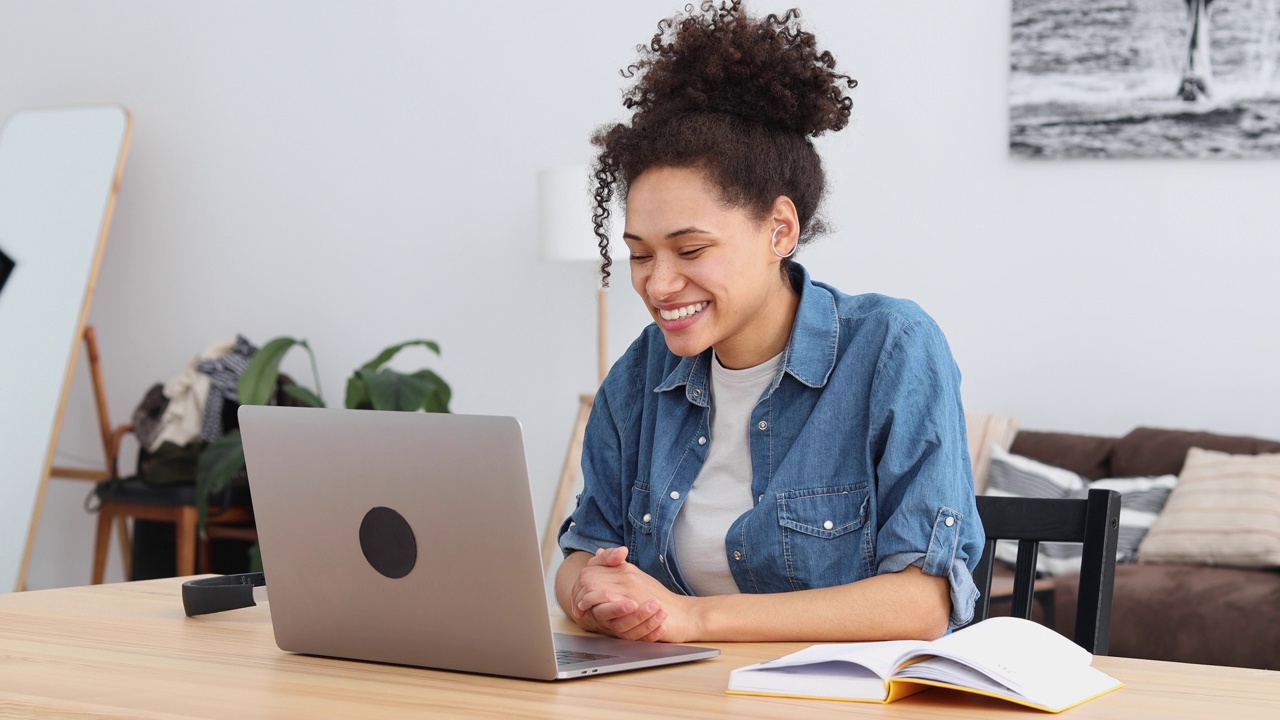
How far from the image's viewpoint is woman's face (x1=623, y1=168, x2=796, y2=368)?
147 centimetres

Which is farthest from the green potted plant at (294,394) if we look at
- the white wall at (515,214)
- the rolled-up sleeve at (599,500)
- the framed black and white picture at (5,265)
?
the rolled-up sleeve at (599,500)

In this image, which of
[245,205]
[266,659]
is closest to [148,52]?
[245,205]

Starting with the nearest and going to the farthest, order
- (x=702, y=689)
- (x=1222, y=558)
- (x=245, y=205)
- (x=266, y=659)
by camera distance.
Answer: (x=702, y=689) < (x=266, y=659) < (x=1222, y=558) < (x=245, y=205)

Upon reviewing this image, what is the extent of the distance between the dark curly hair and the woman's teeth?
117mm

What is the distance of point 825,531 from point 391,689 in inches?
21.0

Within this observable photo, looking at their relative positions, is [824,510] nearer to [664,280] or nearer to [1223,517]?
[664,280]

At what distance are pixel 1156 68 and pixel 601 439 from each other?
2533mm

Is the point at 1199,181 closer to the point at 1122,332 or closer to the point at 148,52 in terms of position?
the point at 1122,332

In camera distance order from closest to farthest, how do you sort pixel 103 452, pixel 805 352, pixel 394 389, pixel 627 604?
pixel 627 604, pixel 805 352, pixel 394 389, pixel 103 452

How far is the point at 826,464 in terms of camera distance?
1.46m

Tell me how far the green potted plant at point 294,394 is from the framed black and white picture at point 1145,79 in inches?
68.5

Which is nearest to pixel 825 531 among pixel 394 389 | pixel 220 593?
pixel 220 593

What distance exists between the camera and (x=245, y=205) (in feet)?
15.6

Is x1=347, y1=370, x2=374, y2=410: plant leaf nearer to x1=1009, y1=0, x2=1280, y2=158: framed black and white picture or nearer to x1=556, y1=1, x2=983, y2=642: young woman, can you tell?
x1=1009, y1=0, x2=1280, y2=158: framed black and white picture
